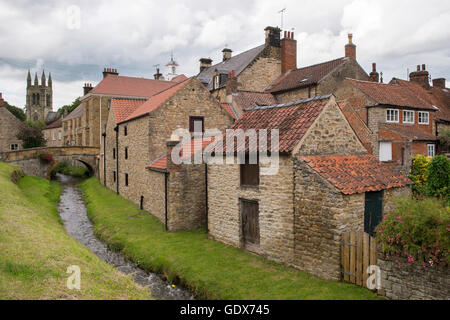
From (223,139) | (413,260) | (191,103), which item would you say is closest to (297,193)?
(413,260)

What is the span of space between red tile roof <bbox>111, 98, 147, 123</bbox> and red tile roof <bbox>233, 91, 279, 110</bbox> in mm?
9048

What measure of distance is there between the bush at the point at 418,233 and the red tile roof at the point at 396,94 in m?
20.2

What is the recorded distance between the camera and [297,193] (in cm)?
1188

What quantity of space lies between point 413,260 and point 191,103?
18.2 meters

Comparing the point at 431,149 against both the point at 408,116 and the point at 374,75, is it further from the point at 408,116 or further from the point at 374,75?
the point at 374,75

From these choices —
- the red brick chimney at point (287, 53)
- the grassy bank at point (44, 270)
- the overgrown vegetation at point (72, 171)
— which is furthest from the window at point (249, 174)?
the overgrown vegetation at point (72, 171)

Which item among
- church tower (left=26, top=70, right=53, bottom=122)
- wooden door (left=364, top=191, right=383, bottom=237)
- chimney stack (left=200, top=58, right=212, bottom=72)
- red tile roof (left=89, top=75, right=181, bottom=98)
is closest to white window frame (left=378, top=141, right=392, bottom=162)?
wooden door (left=364, top=191, right=383, bottom=237)

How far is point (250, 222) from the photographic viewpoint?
1426 centimetres

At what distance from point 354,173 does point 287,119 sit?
11.5ft

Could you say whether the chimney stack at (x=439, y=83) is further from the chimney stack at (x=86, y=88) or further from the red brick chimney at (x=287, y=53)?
the chimney stack at (x=86, y=88)

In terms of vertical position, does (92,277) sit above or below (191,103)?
below

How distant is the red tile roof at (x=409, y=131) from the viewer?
26.7m

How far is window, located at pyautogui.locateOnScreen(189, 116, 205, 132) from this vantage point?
24031 millimetres
